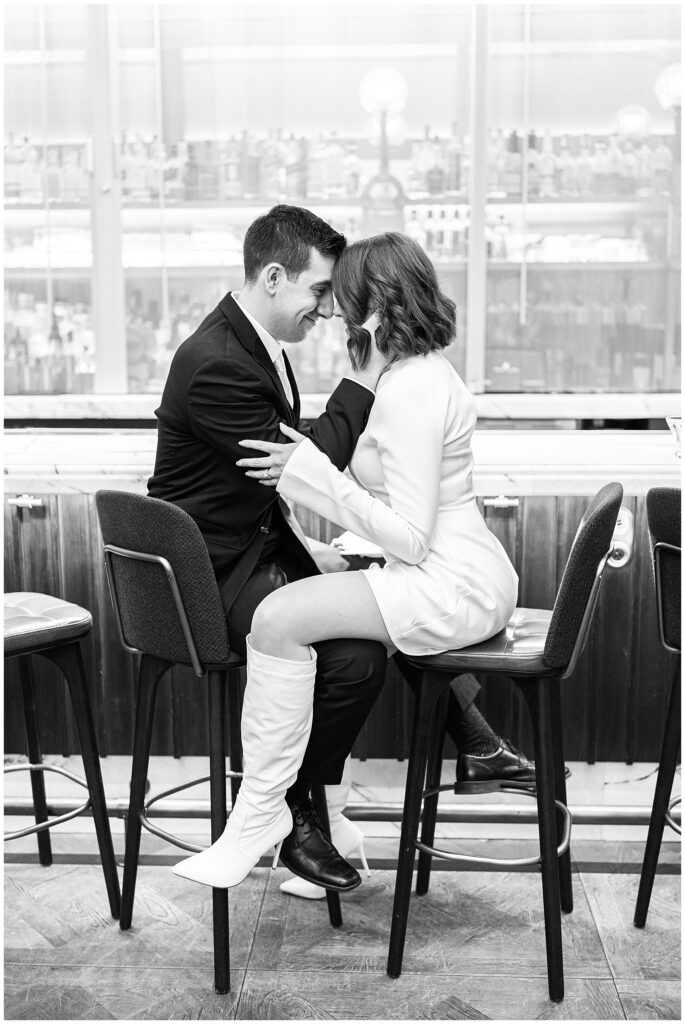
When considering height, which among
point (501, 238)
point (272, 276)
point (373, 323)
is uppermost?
point (501, 238)

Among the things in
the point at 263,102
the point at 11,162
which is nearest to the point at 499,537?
the point at 263,102

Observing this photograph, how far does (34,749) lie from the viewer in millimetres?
2729

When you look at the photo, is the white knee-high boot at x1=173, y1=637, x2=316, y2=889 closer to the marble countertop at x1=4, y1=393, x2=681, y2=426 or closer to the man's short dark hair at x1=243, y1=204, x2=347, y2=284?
the man's short dark hair at x1=243, y1=204, x2=347, y2=284

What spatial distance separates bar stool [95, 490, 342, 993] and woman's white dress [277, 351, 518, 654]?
9.5 inches

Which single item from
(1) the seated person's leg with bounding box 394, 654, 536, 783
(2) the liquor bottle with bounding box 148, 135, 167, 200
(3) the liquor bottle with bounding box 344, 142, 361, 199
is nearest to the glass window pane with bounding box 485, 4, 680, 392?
(3) the liquor bottle with bounding box 344, 142, 361, 199

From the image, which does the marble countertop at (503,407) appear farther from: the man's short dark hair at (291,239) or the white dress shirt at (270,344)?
the man's short dark hair at (291,239)

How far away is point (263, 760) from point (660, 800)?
906 mm

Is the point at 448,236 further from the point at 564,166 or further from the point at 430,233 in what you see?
the point at 564,166

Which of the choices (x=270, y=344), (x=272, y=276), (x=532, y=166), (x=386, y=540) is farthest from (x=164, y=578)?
(x=532, y=166)

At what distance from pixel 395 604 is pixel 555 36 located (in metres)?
2.76

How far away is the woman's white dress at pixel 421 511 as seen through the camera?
6.99 ft

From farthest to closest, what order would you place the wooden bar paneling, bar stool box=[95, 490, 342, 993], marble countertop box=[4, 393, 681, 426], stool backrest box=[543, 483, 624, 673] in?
marble countertop box=[4, 393, 681, 426] < the wooden bar paneling < bar stool box=[95, 490, 342, 993] < stool backrest box=[543, 483, 624, 673]

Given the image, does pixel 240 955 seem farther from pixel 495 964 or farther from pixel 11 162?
pixel 11 162

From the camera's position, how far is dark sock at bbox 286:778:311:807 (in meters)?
2.32
